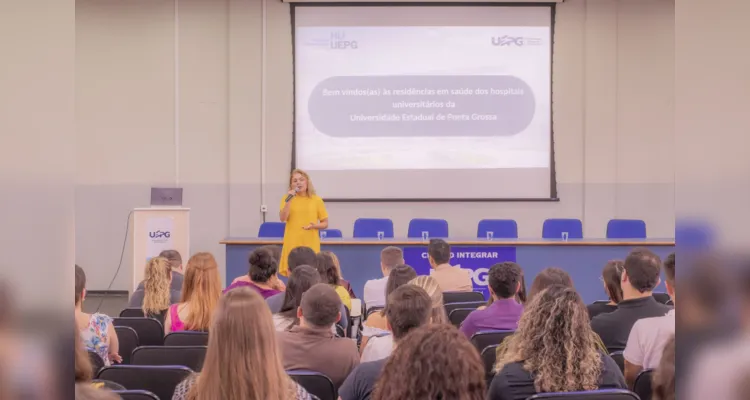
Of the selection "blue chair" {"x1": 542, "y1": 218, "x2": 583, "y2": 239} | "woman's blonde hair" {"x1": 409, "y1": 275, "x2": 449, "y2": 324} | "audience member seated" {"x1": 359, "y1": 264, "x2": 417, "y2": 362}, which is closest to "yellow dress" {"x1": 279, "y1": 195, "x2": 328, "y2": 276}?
"audience member seated" {"x1": 359, "y1": 264, "x2": 417, "y2": 362}

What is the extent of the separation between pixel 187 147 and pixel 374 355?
6574 millimetres

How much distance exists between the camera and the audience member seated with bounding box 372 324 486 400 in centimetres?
155

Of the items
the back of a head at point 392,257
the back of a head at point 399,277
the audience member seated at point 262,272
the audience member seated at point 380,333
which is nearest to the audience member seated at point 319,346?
the audience member seated at point 380,333

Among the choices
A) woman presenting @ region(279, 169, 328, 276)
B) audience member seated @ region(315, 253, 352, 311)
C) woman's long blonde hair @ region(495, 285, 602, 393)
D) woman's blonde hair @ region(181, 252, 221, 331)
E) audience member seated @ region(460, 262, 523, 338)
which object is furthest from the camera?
woman presenting @ region(279, 169, 328, 276)

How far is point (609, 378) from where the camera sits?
89.7 inches

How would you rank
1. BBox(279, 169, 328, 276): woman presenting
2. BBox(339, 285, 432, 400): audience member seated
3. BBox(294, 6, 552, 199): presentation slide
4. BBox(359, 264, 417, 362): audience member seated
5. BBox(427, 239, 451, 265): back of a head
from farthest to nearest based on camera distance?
BBox(294, 6, 552, 199): presentation slide < BBox(279, 169, 328, 276): woman presenting < BBox(427, 239, 451, 265): back of a head < BBox(359, 264, 417, 362): audience member seated < BBox(339, 285, 432, 400): audience member seated

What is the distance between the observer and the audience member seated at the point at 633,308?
313 centimetres

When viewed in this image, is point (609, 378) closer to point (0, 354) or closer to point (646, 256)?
point (646, 256)

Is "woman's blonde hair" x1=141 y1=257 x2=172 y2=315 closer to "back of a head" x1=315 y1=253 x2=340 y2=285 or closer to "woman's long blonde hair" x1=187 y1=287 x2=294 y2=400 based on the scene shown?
"back of a head" x1=315 y1=253 x2=340 y2=285

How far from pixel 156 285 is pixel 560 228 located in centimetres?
484

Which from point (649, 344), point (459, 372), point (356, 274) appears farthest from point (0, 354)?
point (356, 274)

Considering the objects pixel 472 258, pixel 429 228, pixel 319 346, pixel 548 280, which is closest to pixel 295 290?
pixel 319 346

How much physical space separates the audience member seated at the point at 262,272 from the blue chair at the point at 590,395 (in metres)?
2.15

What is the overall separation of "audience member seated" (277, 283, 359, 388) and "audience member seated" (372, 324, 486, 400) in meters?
1.04
